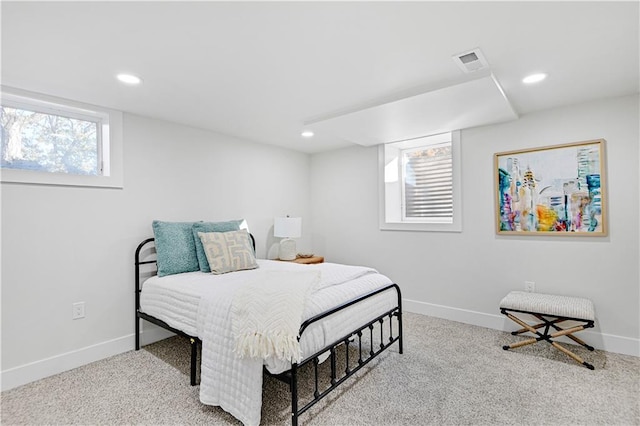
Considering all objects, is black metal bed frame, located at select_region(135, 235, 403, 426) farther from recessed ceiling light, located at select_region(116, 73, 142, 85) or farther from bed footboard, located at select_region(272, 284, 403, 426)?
recessed ceiling light, located at select_region(116, 73, 142, 85)

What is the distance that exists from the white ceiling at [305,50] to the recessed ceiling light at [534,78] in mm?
60

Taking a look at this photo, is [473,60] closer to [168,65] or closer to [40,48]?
[168,65]

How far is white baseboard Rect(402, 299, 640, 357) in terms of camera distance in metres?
2.79

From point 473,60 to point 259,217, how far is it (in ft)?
10.2

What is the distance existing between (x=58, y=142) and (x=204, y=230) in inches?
55.8

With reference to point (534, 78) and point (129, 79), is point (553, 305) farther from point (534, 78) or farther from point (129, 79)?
point (129, 79)

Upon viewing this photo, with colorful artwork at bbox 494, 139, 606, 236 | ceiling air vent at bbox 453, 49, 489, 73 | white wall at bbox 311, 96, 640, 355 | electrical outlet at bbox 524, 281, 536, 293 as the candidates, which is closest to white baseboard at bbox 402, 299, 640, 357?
white wall at bbox 311, 96, 640, 355

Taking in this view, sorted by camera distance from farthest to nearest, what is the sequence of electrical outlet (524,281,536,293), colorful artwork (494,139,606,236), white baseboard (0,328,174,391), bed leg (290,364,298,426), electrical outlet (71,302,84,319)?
electrical outlet (524,281,536,293) < colorful artwork (494,139,606,236) < electrical outlet (71,302,84,319) < white baseboard (0,328,174,391) < bed leg (290,364,298,426)

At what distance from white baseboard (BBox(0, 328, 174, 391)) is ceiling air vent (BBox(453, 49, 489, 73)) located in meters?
3.53

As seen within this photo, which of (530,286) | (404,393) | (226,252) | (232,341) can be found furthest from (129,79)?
(530,286)

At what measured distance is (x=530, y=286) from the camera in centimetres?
327

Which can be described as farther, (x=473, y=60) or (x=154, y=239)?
(x=154, y=239)

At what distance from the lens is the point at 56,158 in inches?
108

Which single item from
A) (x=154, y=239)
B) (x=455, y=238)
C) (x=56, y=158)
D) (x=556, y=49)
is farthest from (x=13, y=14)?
(x=455, y=238)
